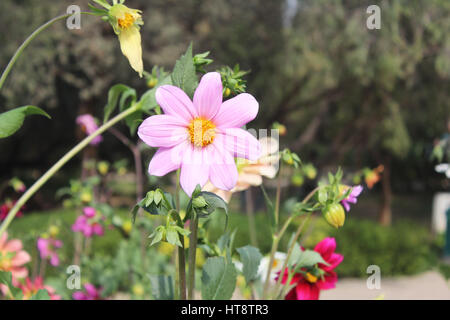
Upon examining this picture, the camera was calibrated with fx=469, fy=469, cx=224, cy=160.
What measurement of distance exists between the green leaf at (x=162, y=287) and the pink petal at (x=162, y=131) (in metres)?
0.21

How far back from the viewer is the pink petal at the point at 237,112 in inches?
14.6

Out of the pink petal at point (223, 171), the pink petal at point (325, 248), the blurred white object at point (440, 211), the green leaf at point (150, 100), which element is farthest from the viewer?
the blurred white object at point (440, 211)

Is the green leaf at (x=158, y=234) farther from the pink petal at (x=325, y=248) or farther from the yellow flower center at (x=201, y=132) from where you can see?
the pink petal at (x=325, y=248)

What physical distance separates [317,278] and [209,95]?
0.95 ft

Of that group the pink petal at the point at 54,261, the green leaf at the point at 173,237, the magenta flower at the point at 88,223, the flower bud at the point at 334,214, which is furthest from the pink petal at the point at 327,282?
the pink petal at the point at 54,261

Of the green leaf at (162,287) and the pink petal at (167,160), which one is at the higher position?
the pink petal at (167,160)

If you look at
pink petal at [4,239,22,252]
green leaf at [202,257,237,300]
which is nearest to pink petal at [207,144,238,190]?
green leaf at [202,257,237,300]

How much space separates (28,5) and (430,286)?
5.38 metres

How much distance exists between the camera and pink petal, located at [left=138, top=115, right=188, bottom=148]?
0.36 metres

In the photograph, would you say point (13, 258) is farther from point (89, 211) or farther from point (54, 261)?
point (54, 261)

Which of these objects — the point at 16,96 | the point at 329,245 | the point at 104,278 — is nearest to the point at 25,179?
the point at 16,96

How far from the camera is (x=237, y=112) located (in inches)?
14.9

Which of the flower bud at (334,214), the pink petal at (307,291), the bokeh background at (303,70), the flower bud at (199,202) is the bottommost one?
the pink petal at (307,291)
